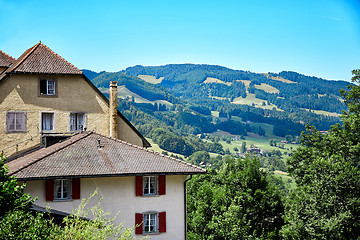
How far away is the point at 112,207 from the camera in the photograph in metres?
28.1

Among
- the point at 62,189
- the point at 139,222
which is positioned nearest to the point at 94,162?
the point at 62,189

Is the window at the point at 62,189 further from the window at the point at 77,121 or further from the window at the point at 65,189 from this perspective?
the window at the point at 77,121

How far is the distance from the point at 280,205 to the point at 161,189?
21.4 meters

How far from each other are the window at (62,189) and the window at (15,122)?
10.2 m

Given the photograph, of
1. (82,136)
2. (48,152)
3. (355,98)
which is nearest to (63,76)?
(82,136)

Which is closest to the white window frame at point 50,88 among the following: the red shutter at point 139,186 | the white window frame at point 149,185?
the red shutter at point 139,186

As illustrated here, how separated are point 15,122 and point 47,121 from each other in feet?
8.38

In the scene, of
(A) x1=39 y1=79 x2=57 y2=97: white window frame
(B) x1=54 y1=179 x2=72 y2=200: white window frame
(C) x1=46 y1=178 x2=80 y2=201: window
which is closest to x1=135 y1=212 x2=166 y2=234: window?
(C) x1=46 y1=178 x2=80 y2=201: window

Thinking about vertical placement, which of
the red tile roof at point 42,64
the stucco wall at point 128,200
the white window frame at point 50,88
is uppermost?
the red tile roof at point 42,64

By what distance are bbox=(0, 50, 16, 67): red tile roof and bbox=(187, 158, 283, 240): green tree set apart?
21343 mm

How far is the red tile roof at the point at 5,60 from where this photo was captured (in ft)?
129

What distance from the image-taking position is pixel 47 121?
36.3 meters

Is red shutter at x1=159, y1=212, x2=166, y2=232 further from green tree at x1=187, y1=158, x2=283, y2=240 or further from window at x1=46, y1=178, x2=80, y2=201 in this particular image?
green tree at x1=187, y1=158, x2=283, y2=240

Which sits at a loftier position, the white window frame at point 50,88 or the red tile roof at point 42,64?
the red tile roof at point 42,64
